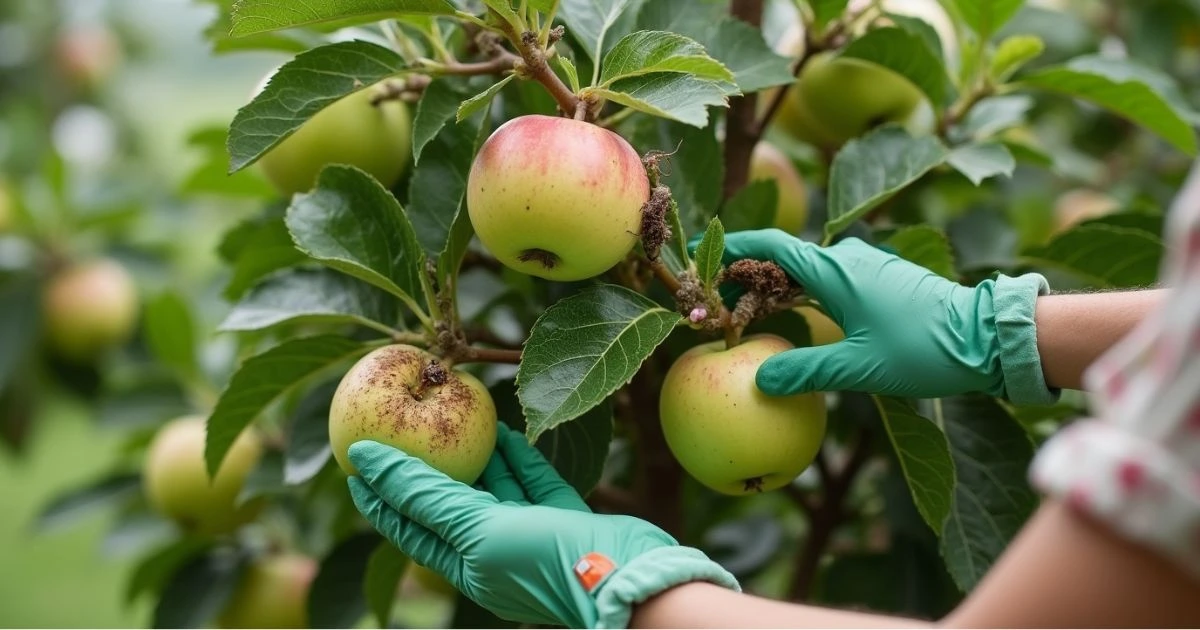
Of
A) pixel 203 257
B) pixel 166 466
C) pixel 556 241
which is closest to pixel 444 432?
pixel 556 241

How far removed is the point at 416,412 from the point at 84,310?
60.1 inches

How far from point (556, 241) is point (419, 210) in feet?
0.79

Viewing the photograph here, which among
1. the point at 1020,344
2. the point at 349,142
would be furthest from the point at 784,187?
the point at 349,142

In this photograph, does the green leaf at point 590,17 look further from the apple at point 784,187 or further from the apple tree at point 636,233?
the apple at point 784,187

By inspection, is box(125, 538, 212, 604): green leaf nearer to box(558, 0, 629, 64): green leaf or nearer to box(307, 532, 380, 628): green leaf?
box(307, 532, 380, 628): green leaf

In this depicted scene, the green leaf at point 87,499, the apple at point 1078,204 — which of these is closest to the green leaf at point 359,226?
the green leaf at point 87,499

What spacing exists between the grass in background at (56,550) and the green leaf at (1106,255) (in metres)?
1.99

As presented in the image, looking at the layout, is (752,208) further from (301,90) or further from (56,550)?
(56,550)

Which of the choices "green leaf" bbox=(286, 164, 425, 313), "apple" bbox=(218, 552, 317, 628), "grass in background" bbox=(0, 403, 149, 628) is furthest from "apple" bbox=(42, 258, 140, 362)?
"green leaf" bbox=(286, 164, 425, 313)

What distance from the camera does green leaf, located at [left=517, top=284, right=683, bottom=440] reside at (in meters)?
0.85

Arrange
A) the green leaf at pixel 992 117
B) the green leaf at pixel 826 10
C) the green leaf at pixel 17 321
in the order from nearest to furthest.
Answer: the green leaf at pixel 826 10, the green leaf at pixel 992 117, the green leaf at pixel 17 321

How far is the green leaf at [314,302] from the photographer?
1.03 meters

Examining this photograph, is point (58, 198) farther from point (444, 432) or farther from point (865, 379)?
point (865, 379)

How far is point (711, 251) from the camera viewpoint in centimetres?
91
